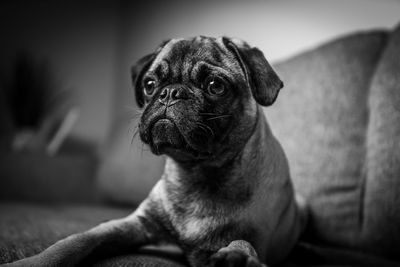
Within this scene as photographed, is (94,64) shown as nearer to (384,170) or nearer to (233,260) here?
(384,170)

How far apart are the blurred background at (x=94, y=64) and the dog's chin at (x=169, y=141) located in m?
0.15

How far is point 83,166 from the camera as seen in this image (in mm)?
1773

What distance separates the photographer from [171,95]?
802 mm

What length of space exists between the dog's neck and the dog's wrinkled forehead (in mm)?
149

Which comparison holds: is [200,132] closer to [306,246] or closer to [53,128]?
[306,246]

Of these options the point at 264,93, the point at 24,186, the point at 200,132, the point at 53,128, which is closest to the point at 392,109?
the point at 264,93

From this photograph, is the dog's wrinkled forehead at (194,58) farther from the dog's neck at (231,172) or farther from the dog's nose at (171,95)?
the dog's neck at (231,172)

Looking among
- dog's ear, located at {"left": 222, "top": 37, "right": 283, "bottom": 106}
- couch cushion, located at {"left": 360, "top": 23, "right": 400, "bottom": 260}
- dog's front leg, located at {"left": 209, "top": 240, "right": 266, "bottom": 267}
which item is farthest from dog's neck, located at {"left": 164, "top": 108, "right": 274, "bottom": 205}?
couch cushion, located at {"left": 360, "top": 23, "right": 400, "bottom": 260}

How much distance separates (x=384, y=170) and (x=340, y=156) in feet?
0.43

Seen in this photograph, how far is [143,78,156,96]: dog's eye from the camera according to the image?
893 mm

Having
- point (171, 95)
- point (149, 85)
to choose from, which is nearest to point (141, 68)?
point (149, 85)

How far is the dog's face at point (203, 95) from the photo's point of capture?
0.80 m

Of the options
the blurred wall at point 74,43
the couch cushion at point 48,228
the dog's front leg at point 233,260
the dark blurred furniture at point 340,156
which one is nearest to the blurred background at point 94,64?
the blurred wall at point 74,43

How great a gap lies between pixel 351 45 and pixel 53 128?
1.82 m
